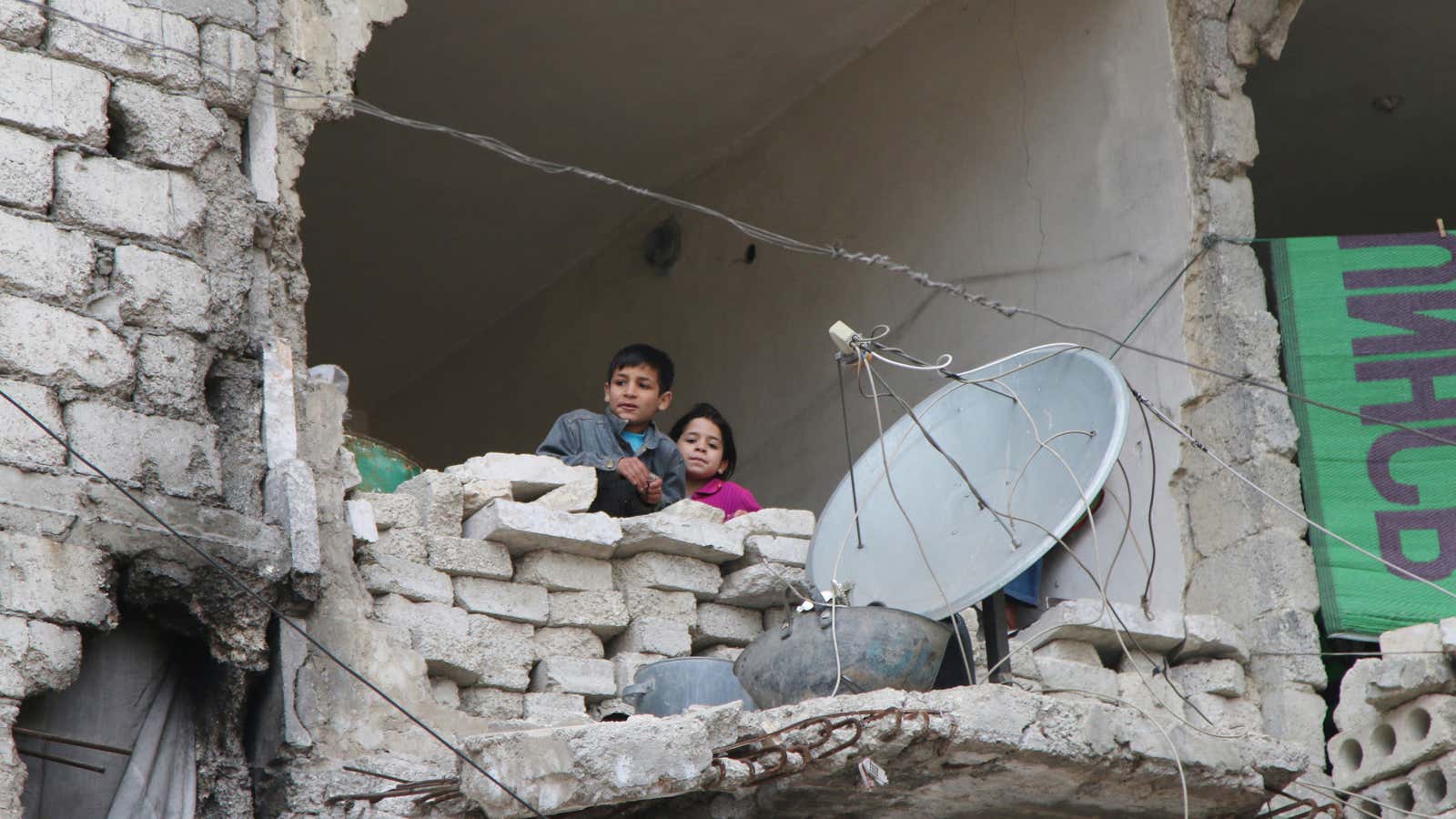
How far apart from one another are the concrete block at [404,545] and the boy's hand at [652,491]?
3.23 ft

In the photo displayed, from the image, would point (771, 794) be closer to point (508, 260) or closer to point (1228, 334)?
point (1228, 334)

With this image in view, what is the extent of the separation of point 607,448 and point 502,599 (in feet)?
3.18

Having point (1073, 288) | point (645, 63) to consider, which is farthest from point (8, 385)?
point (645, 63)

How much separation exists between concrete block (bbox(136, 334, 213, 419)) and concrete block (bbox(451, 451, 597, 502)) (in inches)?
42.6

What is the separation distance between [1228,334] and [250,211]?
12.5ft

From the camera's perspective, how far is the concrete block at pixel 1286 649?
296 inches

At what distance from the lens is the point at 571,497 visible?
22.9 feet

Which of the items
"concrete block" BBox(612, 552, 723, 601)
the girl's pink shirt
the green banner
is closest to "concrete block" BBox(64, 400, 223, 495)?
"concrete block" BBox(612, 552, 723, 601)

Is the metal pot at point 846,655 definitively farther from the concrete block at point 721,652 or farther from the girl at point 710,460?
the girl at point 710,460

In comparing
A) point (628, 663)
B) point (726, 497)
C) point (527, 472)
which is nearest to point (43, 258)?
point (527, 472)

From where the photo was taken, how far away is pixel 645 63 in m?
10.5

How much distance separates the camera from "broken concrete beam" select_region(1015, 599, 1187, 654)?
23.6 feet

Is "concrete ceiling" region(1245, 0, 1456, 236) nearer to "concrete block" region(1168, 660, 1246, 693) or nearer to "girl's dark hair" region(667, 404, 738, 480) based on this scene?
"girl's dark hair" region(667, 404, 738, 480)

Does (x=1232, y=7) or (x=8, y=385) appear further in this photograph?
(x=1232, y=7)
